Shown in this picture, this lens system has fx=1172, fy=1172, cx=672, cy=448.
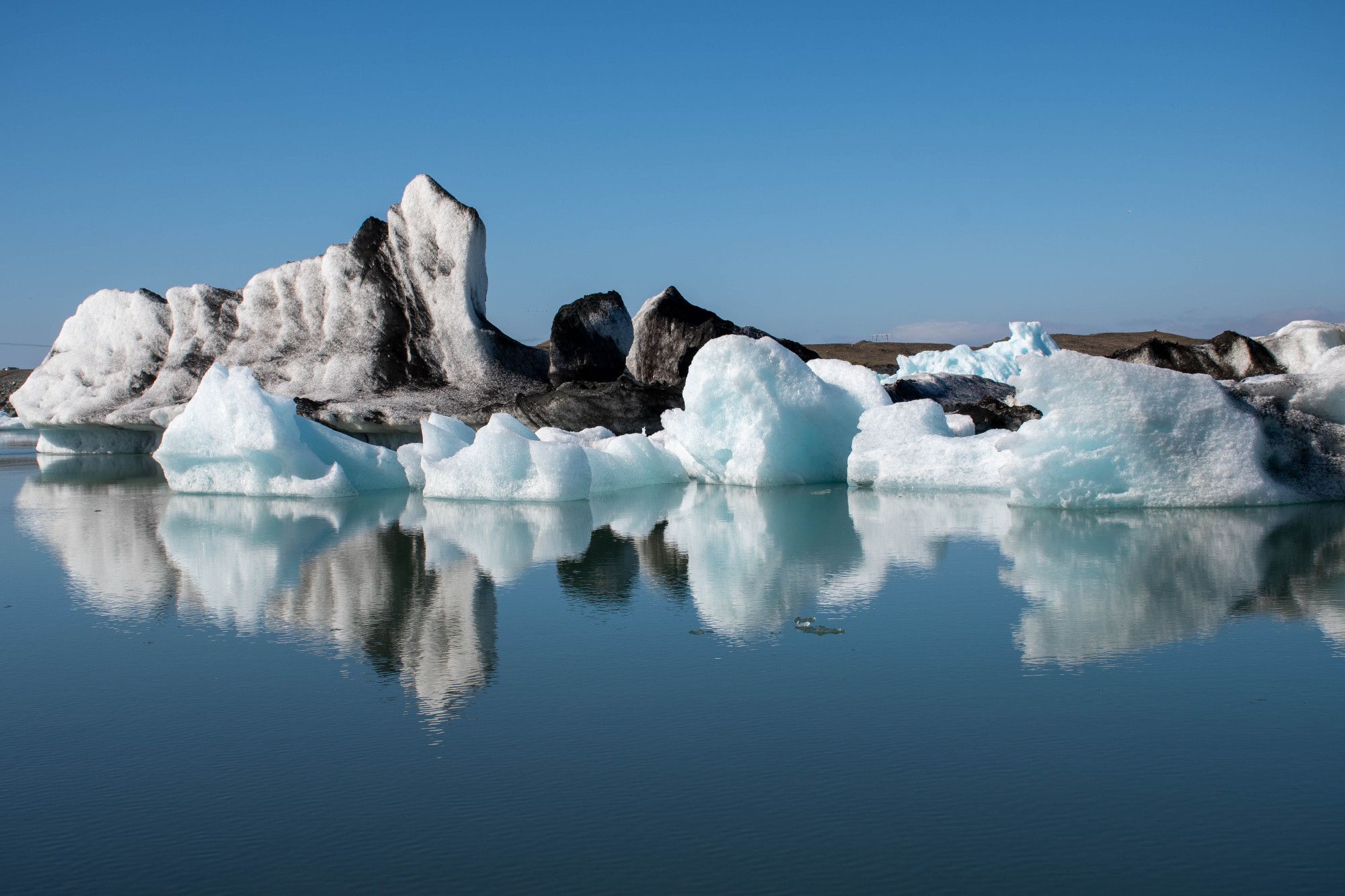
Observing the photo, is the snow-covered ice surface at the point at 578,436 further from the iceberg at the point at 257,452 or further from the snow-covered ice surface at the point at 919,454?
the snow-covered ice surface at the point at 919,454

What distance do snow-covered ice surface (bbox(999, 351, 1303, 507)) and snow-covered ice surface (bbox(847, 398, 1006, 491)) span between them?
48.7 inches

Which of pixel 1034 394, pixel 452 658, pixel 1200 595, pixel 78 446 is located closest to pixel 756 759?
pixel 452 658

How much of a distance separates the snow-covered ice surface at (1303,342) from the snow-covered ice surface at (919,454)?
7106mm

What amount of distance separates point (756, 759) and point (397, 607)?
7.60 ft

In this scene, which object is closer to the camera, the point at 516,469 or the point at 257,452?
the point at 516,469

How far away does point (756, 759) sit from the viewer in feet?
8.72

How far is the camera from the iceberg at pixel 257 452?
9.80 meters

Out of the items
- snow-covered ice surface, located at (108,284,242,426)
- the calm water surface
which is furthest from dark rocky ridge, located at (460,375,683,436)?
the calm water surface

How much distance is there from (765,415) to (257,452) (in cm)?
438

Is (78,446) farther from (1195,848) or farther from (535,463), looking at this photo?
(1195,848)

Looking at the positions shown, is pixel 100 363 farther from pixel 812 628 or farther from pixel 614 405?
pixel 812 628

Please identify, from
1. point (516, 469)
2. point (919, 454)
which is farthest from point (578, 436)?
point (919, 454)

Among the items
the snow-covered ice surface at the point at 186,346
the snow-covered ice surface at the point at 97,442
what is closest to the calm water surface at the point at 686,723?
the snow-covered ice surface at the point at 186,346

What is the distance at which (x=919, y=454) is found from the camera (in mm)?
9664
